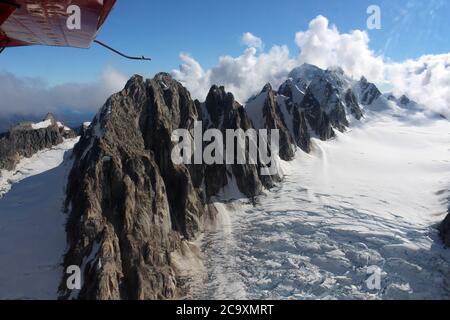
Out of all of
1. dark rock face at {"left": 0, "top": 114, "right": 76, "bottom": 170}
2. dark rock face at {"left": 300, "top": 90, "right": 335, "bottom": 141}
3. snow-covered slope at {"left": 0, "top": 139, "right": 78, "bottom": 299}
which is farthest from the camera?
dark rock face at {"left": 300, "top": 90, "right": 335, "bottom": 141}

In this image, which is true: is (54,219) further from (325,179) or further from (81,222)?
(325,179)

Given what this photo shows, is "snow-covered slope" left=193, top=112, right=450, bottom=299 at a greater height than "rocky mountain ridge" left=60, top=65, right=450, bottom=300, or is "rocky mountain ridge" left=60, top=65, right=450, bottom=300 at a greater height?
"rocky mountain ridge" left=60, top=65, right=450, bottom=300

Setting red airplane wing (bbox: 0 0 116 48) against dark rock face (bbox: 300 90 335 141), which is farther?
dark rock face (bbox: 300 90 335 141)

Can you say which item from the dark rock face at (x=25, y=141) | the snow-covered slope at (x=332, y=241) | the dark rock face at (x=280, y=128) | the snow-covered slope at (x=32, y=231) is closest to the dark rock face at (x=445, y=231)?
the snow-covered slope at (x=332, y=241)

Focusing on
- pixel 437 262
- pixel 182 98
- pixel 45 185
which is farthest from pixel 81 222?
pixel 437 262

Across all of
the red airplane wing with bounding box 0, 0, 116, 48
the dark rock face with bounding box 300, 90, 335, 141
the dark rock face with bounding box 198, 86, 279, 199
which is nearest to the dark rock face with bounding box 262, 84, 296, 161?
the dark rock face with bounding box 198, 86, 279, 199

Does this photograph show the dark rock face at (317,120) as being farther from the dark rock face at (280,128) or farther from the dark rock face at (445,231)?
the dark rock face at (445,231)

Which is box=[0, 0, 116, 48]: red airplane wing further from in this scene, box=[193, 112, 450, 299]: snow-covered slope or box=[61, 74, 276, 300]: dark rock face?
box=[193, 112, 450, 299]: snow-covered slope
